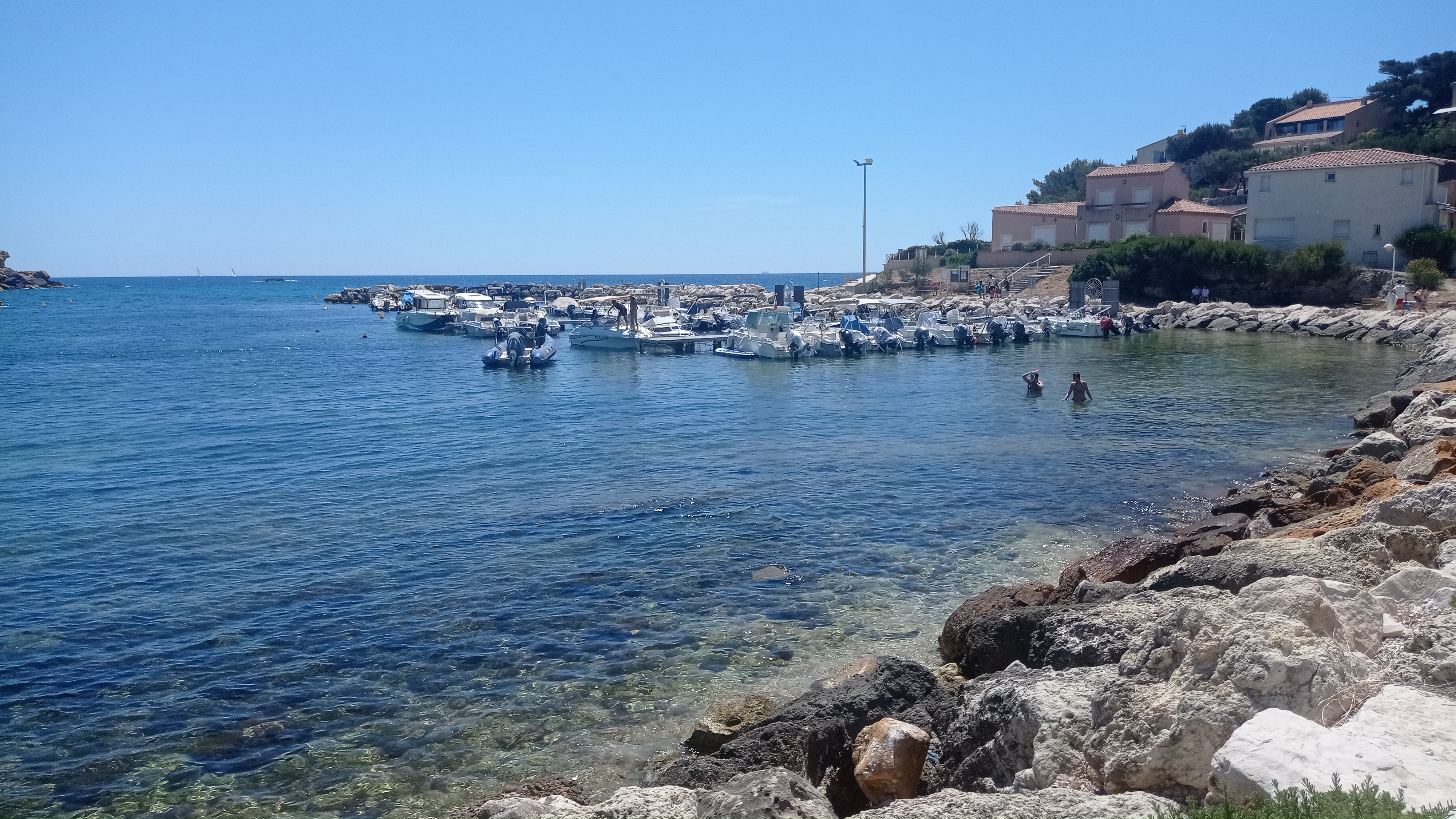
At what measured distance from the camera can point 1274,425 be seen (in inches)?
936

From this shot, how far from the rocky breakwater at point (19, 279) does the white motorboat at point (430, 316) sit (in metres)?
88.5

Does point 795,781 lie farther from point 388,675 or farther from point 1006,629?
point 388,675

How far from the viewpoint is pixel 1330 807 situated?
3949 mm

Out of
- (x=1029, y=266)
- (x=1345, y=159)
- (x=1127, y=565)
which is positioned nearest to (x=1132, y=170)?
(x=1029, y=266)

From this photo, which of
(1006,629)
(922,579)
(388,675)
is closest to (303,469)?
(388,675)

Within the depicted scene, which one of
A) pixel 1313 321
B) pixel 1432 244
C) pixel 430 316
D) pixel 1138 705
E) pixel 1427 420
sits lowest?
Result: pixel 1138 705

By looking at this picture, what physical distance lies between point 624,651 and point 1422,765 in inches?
301

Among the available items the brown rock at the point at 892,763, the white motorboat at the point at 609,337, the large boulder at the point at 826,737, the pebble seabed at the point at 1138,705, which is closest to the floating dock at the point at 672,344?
the white motorboat at the point at 609,337

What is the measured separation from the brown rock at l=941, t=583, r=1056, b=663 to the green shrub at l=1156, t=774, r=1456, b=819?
532 cm

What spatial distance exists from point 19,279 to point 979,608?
526 feet

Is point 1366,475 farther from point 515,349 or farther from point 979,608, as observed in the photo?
point 515,349

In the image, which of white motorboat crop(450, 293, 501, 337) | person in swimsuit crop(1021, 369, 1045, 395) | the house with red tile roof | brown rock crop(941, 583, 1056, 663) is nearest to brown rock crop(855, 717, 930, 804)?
brown rock crop(941, 583, 1056, 663)

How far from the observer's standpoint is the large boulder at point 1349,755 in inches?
167

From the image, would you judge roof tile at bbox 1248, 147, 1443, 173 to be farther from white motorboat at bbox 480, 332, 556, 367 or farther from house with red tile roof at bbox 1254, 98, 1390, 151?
white motorboat at bbox 480, 332, 556, 367
